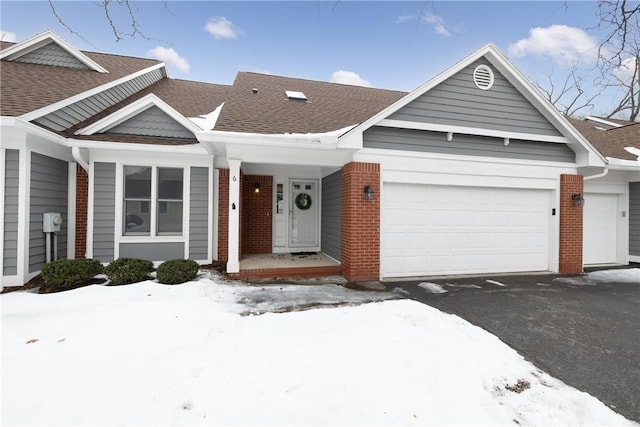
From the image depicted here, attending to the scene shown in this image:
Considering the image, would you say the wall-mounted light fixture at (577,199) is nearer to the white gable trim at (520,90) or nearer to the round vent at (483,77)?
the white gable trim at (520,90)

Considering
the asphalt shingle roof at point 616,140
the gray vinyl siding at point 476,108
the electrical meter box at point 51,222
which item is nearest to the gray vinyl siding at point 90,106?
the electrical meter box at point 51,222

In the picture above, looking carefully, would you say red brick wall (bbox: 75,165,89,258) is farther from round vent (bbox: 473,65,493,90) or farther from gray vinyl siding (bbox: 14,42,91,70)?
round vent (bbox: 473,65,493,90)

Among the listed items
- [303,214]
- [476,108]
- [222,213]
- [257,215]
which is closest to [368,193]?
[476,108]

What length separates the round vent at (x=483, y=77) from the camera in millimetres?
7012

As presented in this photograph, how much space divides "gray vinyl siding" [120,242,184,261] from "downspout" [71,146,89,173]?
6.41 ft

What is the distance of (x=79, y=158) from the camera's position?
6523 millimetres

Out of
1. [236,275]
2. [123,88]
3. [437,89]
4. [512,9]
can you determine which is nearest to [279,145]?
[236,275]

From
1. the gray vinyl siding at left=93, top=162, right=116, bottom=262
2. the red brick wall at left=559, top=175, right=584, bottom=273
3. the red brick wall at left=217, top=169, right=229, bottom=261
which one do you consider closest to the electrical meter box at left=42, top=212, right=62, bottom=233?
the gray vinyl siding at left=93, top=162, right=116, bottom=262

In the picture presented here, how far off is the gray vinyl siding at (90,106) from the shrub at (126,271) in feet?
11.0

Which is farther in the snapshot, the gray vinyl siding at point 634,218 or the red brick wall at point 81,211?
the gray vinyl siding at point 634,218

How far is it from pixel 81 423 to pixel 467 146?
8033 mm

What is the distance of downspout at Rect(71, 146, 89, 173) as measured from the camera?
21.0 feet

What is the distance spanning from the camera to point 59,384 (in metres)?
2.67

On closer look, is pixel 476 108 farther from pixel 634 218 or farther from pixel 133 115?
pixel 133 115
